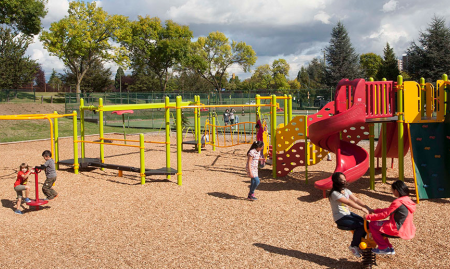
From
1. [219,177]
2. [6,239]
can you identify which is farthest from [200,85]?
[6,239]

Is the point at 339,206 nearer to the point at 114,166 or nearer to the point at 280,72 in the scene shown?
the point at 114,166

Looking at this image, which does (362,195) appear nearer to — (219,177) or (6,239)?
(219,177)

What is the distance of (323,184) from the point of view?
26.5ft

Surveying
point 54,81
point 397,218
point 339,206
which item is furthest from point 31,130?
point 54,81

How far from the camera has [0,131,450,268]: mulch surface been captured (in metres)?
5.19

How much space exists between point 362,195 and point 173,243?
15.2 feet

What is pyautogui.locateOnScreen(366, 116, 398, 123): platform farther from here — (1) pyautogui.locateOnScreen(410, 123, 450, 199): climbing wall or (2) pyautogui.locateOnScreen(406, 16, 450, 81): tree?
(2) pyautogui.locateOnScreen(406, 16, 450, 81): tree

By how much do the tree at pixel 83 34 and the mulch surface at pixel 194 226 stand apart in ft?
108

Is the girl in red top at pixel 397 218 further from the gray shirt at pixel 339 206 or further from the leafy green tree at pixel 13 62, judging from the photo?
the leafy green tree at pixel 13 62

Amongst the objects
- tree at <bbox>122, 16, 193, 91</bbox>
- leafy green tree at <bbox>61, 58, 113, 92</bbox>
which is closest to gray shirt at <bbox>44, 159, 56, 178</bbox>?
tree at <bbox>122, 16, 193, 91</bbox>

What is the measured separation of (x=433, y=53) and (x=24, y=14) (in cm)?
4277

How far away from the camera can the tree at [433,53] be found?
38.2m

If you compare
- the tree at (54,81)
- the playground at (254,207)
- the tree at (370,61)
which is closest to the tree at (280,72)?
the tree at (370,61)

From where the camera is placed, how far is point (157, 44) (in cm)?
5525
